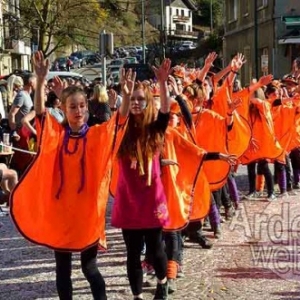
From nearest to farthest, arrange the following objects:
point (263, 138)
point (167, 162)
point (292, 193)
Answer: point (167, 162) → point (263, 138) → point (292, 193)

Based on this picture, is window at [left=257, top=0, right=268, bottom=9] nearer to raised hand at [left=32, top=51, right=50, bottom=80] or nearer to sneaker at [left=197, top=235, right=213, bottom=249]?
sneaker at [left=197, top=235, right=213, bottom=249]

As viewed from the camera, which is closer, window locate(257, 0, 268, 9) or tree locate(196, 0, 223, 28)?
window locate(257, 0, 268, 9)

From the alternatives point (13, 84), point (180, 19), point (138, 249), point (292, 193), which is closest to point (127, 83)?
point (138, 249)

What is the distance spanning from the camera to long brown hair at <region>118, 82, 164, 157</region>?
514 cm

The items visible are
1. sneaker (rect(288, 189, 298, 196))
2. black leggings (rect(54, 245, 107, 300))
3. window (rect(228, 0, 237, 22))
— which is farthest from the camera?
window (rect(228, 0, 237, 22))

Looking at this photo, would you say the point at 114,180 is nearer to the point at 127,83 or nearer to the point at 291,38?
the point at 127,83

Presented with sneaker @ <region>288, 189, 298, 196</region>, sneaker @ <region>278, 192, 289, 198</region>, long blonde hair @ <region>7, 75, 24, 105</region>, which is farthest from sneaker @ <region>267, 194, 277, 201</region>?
long blonde hair @ <region>7, 75, 24, 105</region>

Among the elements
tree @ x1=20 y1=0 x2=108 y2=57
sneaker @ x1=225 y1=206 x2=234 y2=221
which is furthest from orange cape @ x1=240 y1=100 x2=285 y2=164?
tree @ x1=20 y1=0 x2=108 y2=57

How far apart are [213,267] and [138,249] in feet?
5.20

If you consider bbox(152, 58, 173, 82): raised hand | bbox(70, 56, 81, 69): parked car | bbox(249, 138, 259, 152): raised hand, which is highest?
bbox(70, 56, 81, 69): parked car

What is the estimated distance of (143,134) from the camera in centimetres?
515

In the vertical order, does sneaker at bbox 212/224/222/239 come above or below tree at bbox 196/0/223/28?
below

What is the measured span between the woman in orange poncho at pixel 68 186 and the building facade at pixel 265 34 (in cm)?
Result: 2603

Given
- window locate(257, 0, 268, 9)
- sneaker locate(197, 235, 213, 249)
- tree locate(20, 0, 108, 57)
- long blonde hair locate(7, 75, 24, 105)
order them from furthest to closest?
1. window locate(257, 0, 268, 9)
2. tree locate(20, 0, 108, 57)
3. long blonde hair locate(7, 75, 24, 105)
4. sneaker locate(197, 235, 213, 249)
